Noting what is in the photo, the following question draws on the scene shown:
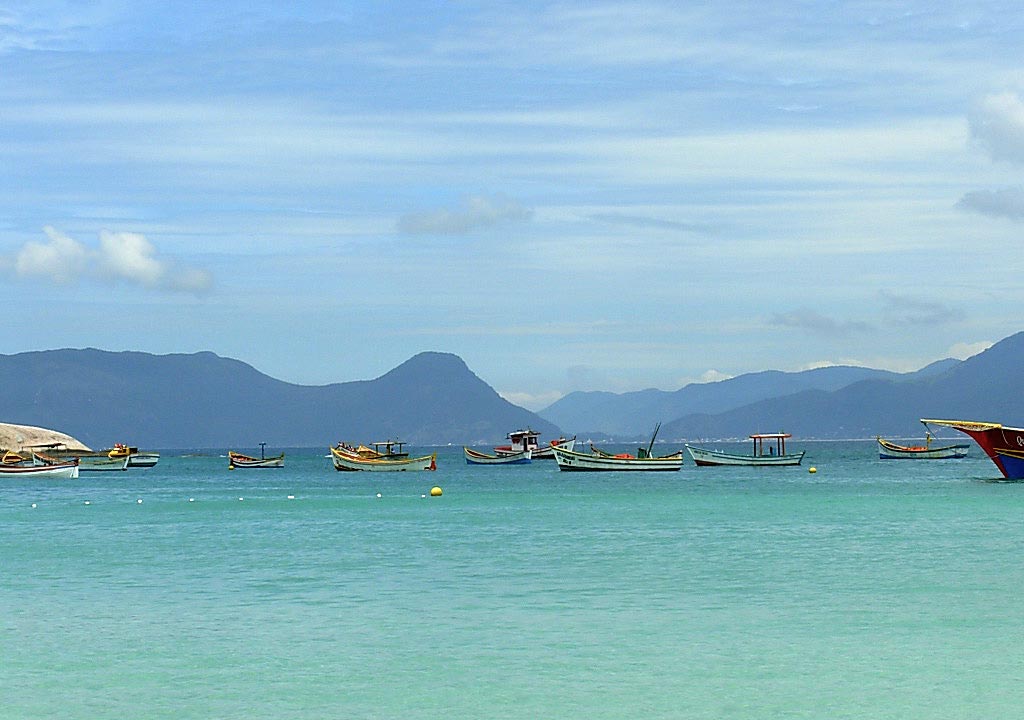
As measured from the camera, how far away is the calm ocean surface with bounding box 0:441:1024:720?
18547 millimetres

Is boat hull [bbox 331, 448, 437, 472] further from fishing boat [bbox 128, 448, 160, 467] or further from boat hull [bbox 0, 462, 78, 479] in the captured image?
fishing boat [bbox 128, 448, 160, 467]

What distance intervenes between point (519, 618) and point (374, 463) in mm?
94455

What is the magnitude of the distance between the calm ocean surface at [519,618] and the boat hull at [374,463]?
210 ft

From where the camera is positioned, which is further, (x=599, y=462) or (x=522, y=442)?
(x=522, y=442)

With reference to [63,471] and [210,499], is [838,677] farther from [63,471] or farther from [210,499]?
[63,471]

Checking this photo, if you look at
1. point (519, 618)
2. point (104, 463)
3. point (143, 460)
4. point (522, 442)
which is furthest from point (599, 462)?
point (519, 618)

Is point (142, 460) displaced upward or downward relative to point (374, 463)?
upward

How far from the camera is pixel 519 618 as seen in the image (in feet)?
82.9

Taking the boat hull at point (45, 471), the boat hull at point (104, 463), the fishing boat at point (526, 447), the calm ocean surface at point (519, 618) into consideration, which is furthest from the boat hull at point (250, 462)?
the calm ocean surface at point (519, 618)

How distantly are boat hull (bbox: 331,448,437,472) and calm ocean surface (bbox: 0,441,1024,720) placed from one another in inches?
2522

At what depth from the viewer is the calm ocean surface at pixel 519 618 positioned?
60.8 ft

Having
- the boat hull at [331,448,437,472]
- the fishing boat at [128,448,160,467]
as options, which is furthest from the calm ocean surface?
the fishing boat at [128,448,160,467]

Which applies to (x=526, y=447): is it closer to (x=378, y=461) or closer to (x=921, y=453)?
(x=378, y=461)

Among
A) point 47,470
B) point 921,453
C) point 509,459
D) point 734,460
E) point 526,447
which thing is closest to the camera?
point 47,470
